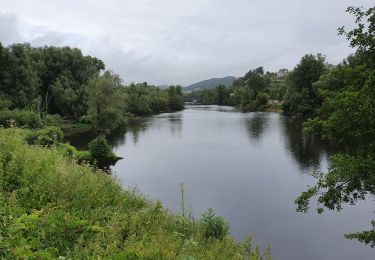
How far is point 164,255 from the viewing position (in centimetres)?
592

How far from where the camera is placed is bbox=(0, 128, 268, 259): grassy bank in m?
5.67

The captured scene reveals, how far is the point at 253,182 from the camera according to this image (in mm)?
29359

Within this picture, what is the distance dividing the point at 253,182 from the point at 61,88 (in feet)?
177

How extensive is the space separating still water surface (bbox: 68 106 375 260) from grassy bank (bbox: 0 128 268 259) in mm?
10097

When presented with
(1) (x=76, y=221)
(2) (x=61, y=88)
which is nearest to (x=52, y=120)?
(2) (x=61, y=88)

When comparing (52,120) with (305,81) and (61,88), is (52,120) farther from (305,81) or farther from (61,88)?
(305,81)

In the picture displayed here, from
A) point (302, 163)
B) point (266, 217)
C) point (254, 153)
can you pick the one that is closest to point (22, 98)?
point (254, 153)

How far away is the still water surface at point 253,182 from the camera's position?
744 inches

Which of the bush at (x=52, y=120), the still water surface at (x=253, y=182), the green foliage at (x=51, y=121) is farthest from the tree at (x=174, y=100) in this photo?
the still water surface at (x=253, y=182)

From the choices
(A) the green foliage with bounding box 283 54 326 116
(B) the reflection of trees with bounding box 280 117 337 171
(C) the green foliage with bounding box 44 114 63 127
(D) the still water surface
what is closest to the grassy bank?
(D) the still water surface

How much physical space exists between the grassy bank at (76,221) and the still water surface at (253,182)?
1010 centimetres

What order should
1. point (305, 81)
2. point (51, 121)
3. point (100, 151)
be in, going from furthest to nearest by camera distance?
1. point (305, 81)
2. point (51, 121)
3. point (100, 151)

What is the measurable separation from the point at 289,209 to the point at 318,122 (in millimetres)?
11377

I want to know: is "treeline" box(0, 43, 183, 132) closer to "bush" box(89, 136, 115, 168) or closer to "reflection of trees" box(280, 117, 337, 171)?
"bush" box(89, 136, 115, 168)
